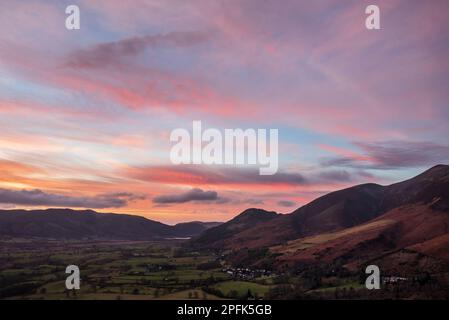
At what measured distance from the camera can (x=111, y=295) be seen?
466 ft

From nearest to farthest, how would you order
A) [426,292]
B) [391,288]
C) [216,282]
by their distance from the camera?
[426,292] < [391,288] < [216,282]
